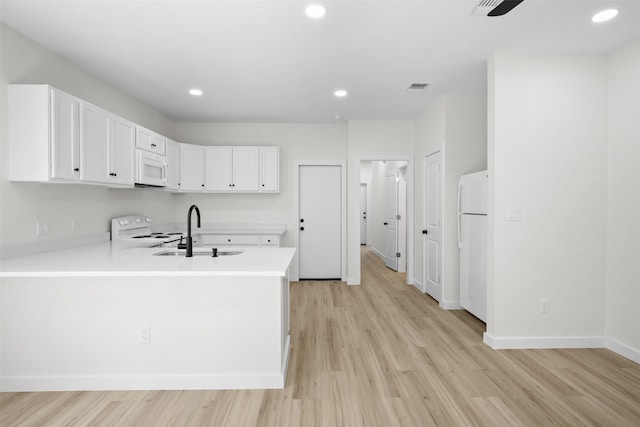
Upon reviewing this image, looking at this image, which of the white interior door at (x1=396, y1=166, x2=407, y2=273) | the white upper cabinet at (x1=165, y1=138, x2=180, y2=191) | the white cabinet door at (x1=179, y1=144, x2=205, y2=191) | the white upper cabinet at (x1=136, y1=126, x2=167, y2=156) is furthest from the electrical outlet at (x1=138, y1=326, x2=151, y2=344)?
the white interior door at (x1=396, y1=166, x2=407, y2=273)

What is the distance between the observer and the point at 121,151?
3166 mm

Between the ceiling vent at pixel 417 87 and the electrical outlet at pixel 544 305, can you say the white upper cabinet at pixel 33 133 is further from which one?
the electrical outlet at pixel 544 305

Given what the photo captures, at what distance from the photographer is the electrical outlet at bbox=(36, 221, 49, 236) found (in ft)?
8.79

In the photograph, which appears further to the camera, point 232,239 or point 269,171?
point 269,171

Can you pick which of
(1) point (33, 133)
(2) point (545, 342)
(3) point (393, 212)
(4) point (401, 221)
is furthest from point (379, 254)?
(1) point (33, 133)

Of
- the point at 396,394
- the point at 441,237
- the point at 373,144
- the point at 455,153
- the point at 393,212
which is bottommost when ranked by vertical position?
the point at 396,394

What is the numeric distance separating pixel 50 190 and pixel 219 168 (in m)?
2.48

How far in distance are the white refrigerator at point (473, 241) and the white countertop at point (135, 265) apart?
6.90 ft

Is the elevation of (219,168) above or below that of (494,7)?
below

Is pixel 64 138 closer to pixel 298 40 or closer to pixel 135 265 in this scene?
pixel 135 265

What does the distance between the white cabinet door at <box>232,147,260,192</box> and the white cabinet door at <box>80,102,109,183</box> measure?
2259 mm

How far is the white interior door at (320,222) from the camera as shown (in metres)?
5.53

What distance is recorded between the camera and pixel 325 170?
218 inches

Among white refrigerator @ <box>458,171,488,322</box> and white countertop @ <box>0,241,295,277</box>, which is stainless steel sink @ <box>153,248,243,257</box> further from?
white refrigerator @ <box>458,171,488,322</box>
